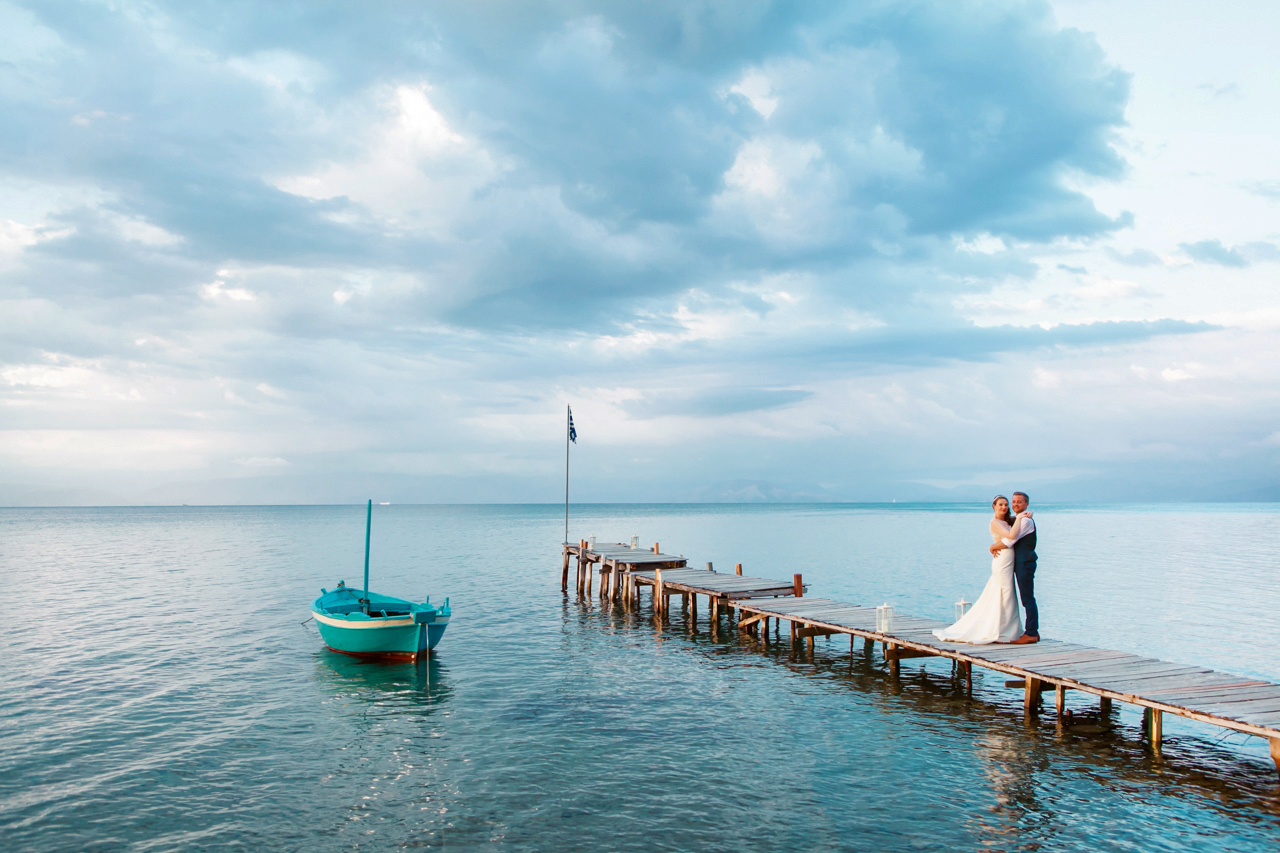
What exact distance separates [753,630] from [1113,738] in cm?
1458

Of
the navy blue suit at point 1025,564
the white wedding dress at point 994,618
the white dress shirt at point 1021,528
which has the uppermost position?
the white dress shirt at point 1021,528

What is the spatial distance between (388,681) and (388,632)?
6.43 feet

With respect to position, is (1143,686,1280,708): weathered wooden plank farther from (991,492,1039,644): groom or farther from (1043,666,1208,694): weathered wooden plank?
A: (991,492,1039,644): groom

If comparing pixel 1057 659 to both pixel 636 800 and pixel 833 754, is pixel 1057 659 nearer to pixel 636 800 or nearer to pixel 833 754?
pixel 833 754

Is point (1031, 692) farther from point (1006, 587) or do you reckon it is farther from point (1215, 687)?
point (1215, 687)

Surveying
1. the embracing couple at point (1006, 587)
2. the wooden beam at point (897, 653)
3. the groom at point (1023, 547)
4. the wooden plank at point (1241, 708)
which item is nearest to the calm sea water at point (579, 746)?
the wooden beam at point (897, 653)

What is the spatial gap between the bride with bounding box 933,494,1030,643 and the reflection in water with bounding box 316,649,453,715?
43.6 feet

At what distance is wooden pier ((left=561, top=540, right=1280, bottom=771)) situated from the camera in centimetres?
1288

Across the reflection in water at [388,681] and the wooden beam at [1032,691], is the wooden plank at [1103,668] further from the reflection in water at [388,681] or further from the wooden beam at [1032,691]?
the reflection in water at [388,681]

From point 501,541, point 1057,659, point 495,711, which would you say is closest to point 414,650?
point 495,711

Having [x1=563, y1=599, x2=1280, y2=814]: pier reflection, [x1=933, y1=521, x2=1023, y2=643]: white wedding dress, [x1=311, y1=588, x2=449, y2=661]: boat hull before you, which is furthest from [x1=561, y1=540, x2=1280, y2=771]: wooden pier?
[x1=311, y1=588, x2=449, y2=661]: boat hull

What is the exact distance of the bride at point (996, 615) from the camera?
56.3 ft

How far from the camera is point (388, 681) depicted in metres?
21.1

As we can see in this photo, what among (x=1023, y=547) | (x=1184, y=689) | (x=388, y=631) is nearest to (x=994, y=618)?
(x=1023, y=547)
